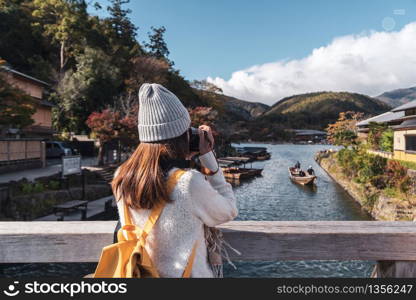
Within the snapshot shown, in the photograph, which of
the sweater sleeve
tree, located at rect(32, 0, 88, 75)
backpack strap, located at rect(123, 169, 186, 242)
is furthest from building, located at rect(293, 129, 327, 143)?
backpack strap, located at rect(123, 169, 186, 242)

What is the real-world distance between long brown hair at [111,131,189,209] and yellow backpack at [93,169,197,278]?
0.04m

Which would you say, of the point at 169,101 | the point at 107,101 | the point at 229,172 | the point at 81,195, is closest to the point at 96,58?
the point at 107,101

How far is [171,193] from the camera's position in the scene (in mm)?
1243

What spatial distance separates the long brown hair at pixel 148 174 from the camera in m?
1.22

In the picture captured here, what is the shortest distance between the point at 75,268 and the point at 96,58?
24011 millimetres

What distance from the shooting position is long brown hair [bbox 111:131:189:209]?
1.22m

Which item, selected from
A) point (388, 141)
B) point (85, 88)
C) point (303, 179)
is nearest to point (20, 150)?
point (85, 88)

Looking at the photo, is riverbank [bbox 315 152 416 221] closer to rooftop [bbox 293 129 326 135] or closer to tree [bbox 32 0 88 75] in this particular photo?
tree [bbox 32 0 88 75]

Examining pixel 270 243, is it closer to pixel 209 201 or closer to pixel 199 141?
pixel 209 201

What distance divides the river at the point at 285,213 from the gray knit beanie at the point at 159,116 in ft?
18.9

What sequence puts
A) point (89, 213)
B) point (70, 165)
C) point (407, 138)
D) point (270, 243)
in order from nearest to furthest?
A: point (270, 243)
point (89, 213)
point (70, 165)
point (407, 138)

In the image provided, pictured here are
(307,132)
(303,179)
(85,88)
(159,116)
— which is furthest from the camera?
(307,132)

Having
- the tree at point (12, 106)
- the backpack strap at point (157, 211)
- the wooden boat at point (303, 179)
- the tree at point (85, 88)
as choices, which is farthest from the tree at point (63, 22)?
the backpack strap at point (157, 211)

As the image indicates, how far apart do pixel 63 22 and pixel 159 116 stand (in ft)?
109
